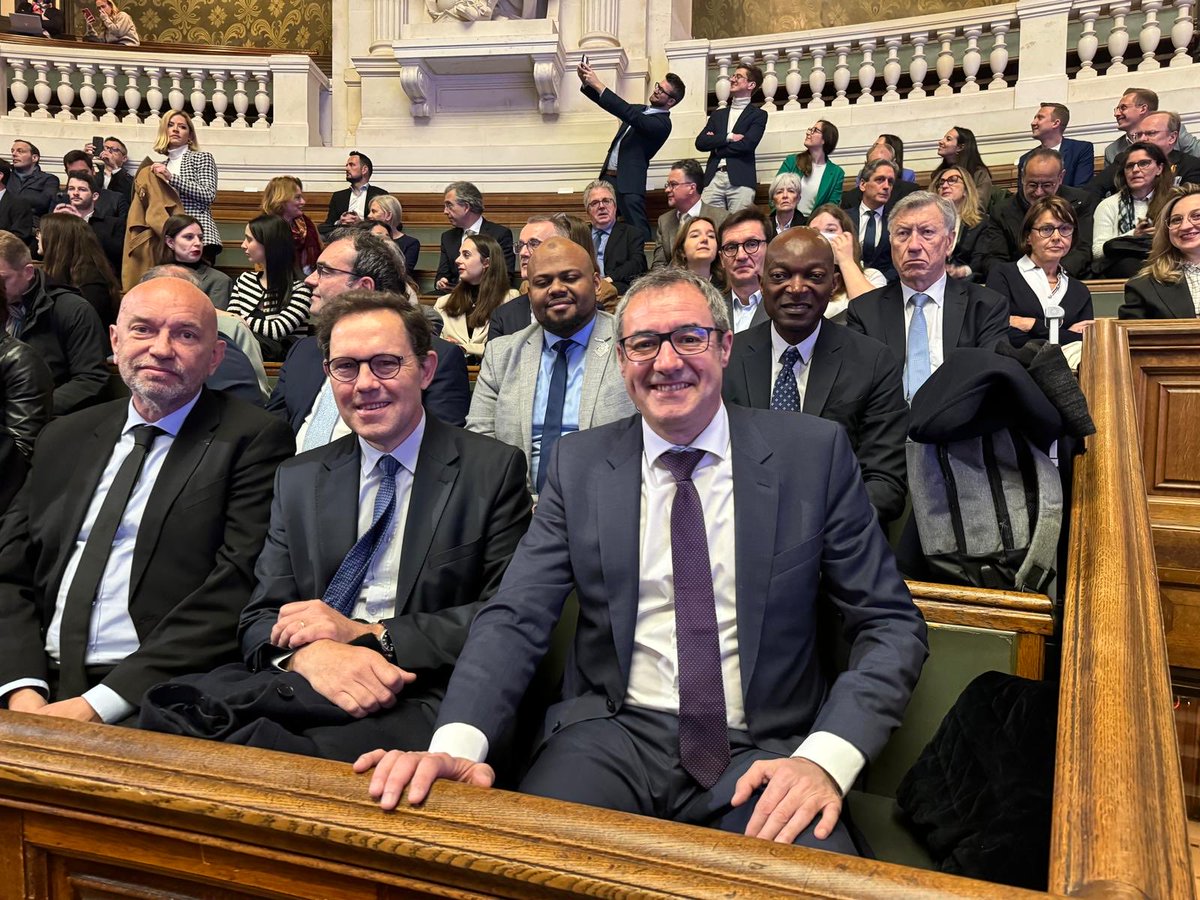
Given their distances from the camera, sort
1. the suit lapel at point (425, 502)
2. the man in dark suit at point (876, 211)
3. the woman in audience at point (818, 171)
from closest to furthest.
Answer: the suit lapel at point (425, 502), the man in dark suit at point (876, 211), the woman in audience at point (818, 171)

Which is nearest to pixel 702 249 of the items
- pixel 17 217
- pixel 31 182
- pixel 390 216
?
pixel 390 216

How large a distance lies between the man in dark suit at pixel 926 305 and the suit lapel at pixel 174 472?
1.75 metres

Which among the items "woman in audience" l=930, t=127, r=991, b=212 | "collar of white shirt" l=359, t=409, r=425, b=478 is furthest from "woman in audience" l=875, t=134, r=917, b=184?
"collar of white shirt" l=359, t=409, r=425, b=478

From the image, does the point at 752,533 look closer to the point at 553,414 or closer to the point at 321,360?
the point at 553,414

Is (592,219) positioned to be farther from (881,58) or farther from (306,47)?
(306,47)

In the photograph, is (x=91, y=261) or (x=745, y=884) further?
(x=91, y=261)

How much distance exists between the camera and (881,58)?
6484 mm

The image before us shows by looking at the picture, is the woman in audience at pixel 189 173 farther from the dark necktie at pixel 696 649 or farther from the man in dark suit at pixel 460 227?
the dark necktie at pixel 696 649

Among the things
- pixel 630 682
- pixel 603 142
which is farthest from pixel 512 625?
pixel 603 142

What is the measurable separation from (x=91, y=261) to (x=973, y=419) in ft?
11.7

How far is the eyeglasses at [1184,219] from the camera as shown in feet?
10.0

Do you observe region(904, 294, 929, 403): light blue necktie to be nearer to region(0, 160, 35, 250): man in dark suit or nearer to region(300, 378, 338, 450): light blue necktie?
region(300, 378, 338, 450): light blue necktie

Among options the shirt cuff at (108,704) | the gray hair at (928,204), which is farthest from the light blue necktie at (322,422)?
the gray hair at (928,204)

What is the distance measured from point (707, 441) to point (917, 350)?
1.57 m
